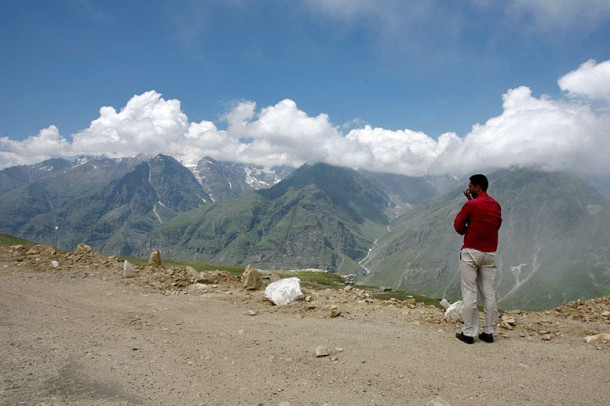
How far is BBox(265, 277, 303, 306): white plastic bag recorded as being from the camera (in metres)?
13.3

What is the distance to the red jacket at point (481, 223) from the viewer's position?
9.27 m

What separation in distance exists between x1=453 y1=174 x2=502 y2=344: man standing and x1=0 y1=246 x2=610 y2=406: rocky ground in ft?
1.79

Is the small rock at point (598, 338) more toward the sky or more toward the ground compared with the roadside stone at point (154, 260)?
more toward the sky

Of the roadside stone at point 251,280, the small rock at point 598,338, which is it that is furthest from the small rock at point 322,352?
the roadside stone at point 251,280

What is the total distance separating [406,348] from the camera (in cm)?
875

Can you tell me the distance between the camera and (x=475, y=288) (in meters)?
9.33

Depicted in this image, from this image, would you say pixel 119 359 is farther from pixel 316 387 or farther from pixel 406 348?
pixel 406 348

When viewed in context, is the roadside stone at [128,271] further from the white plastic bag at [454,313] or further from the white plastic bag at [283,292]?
the white plastic bag at [454,313]

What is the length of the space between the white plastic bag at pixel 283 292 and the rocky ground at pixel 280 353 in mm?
324

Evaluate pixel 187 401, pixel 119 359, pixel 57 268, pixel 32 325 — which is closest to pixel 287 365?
pixel 187 401

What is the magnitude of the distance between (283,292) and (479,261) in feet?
23.5

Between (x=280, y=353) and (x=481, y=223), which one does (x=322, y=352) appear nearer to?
(x=280, y=353)

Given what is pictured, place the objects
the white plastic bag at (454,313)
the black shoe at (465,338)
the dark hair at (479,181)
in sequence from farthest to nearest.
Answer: the white plastic bag at (454,313)
the dark hair at (479,181)
the black shoe at (465,338)

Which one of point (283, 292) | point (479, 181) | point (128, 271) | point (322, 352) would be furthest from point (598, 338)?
point (128, 271)
